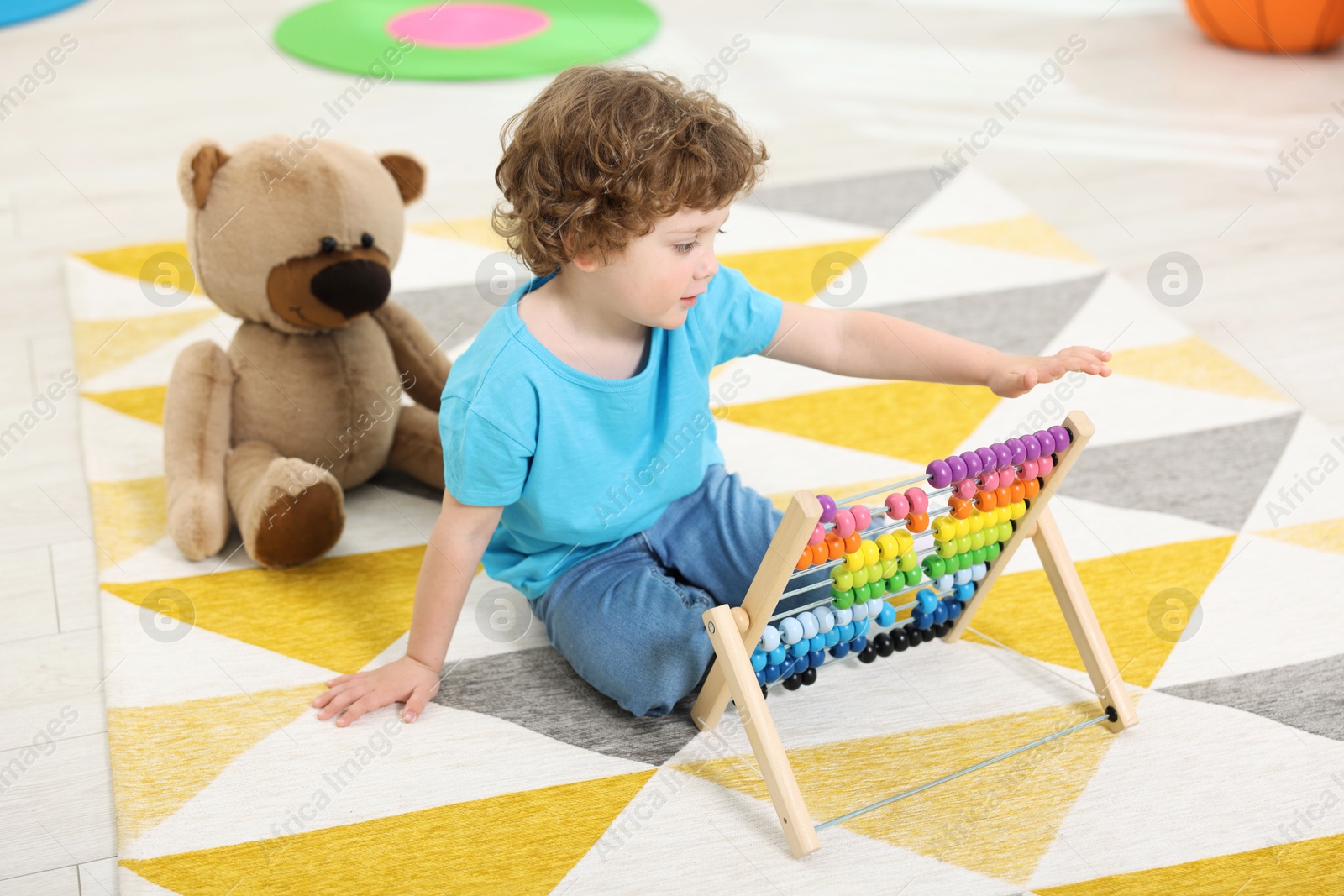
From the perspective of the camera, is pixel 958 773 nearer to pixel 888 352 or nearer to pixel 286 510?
pixel 888 352

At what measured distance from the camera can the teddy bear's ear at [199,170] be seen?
4.50 feet

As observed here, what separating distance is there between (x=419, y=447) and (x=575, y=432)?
45cm

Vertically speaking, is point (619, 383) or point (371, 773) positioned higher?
point (619, 383)

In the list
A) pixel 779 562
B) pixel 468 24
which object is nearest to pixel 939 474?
pixel 779 562

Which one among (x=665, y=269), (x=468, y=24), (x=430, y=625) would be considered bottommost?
(x=468, y=24)

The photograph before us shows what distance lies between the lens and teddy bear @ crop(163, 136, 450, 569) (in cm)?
138

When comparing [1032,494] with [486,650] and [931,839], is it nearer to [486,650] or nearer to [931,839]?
[931,839]

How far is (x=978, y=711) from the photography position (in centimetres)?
123

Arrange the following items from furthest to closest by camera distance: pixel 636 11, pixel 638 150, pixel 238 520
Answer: pixel 636 11 < pixel 238 520 < pixel 638 150

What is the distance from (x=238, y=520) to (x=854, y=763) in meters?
0.74

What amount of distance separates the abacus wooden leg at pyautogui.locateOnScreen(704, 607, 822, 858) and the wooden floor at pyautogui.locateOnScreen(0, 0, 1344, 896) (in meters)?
0.56

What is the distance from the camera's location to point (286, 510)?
1348mm

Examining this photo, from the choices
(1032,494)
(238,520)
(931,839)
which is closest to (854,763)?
(931,839)

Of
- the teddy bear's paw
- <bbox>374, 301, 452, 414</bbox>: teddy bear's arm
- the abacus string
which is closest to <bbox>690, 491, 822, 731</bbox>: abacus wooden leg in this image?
the abacus string
